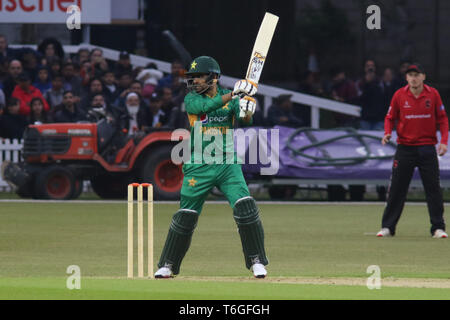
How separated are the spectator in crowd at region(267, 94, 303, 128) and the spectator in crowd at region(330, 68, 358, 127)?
6.85 ft

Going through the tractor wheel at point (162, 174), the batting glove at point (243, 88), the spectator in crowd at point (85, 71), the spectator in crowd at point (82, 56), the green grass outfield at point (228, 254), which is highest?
the spectator in crowd at point (82, 56)

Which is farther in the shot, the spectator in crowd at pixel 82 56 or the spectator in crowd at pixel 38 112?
the spectator in crowd at pixel 82 56

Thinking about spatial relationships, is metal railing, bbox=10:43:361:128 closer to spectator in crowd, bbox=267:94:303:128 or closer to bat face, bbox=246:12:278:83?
spectator in crowd, bbox=267:94:303:128

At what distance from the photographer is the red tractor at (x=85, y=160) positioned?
21.8m

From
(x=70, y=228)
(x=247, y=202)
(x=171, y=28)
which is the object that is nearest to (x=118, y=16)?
(x=171, y=28)

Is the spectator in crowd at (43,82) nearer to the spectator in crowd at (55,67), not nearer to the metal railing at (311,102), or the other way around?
the spectator in crowd at (55,67)

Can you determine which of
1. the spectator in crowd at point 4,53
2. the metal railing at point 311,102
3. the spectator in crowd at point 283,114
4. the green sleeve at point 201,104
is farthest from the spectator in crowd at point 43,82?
the green sleeve at point 201,104

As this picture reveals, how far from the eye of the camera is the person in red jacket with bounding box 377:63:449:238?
49.5 ft

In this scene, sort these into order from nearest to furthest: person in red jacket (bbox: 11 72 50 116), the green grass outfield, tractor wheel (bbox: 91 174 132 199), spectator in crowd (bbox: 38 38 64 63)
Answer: the green grass outfield
tractor wheel (bbox: 91 174 132 199)
person in red jacket (bbox: 11 72 50 116)
spectator in crowd (bbox: 38 38 64 63)

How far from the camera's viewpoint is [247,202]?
1063 cm

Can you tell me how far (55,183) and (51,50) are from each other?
4.10 m

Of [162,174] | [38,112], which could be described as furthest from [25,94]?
[162,174]

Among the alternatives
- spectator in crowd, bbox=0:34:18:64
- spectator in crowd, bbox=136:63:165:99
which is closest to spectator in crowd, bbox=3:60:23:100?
spectator in crowd, bbox=0:34:18:64
